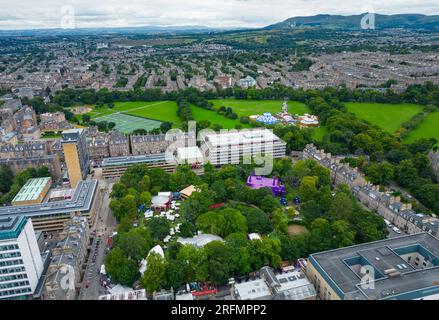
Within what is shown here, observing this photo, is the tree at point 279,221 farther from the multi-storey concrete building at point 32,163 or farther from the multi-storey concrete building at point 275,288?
the multi-storey concrete building at point 32,163

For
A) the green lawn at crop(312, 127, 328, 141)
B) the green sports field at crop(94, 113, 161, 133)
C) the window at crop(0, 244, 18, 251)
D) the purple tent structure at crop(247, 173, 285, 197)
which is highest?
the window at crop(0, 244, 18, 251)

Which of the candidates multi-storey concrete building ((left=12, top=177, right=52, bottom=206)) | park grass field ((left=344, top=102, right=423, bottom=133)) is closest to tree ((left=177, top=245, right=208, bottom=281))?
multi-storey concrete building ((left=12, top=177, right=52, bottom=206))

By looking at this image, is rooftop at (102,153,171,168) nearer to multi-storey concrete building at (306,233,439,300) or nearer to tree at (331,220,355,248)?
tree at (331,220,355,248)

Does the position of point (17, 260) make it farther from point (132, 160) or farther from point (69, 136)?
point (132, 160)

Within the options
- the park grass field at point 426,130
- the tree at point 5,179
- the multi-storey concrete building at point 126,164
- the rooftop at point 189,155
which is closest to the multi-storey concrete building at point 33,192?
A: the tree at point 5,179
